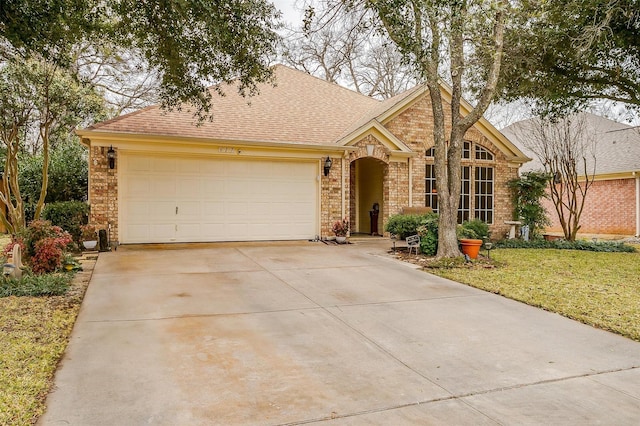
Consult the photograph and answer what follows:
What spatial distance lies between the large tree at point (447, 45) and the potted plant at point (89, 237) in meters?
7.88

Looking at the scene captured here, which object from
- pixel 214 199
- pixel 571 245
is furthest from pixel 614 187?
pixel 214 199

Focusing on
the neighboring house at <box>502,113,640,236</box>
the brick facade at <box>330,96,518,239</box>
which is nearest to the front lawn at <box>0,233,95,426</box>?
the brick facade at <box>330,96,518,239</box>

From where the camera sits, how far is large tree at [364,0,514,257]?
7419 mm

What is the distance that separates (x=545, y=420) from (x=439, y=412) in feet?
2.32

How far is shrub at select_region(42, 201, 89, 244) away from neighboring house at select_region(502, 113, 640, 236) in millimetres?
15862

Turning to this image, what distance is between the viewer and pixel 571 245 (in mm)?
13047

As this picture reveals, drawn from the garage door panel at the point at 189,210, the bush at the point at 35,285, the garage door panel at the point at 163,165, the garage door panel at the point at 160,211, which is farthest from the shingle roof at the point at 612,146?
the bush at the point at 35,285

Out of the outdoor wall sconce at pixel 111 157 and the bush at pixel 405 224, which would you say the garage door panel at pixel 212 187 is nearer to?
the outdoor wall sconce at pixel 111 157

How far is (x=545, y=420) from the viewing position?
117 inches

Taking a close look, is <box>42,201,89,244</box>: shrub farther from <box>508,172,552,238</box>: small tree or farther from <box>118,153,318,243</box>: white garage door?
<box>508,172,552,238</box>: small tree

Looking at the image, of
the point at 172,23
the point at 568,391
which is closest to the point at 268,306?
the point at 568,391

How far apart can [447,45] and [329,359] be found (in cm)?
695

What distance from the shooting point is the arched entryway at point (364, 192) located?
1463 cm

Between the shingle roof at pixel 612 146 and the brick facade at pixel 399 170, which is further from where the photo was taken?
the shingle roof at pixel 612 146
